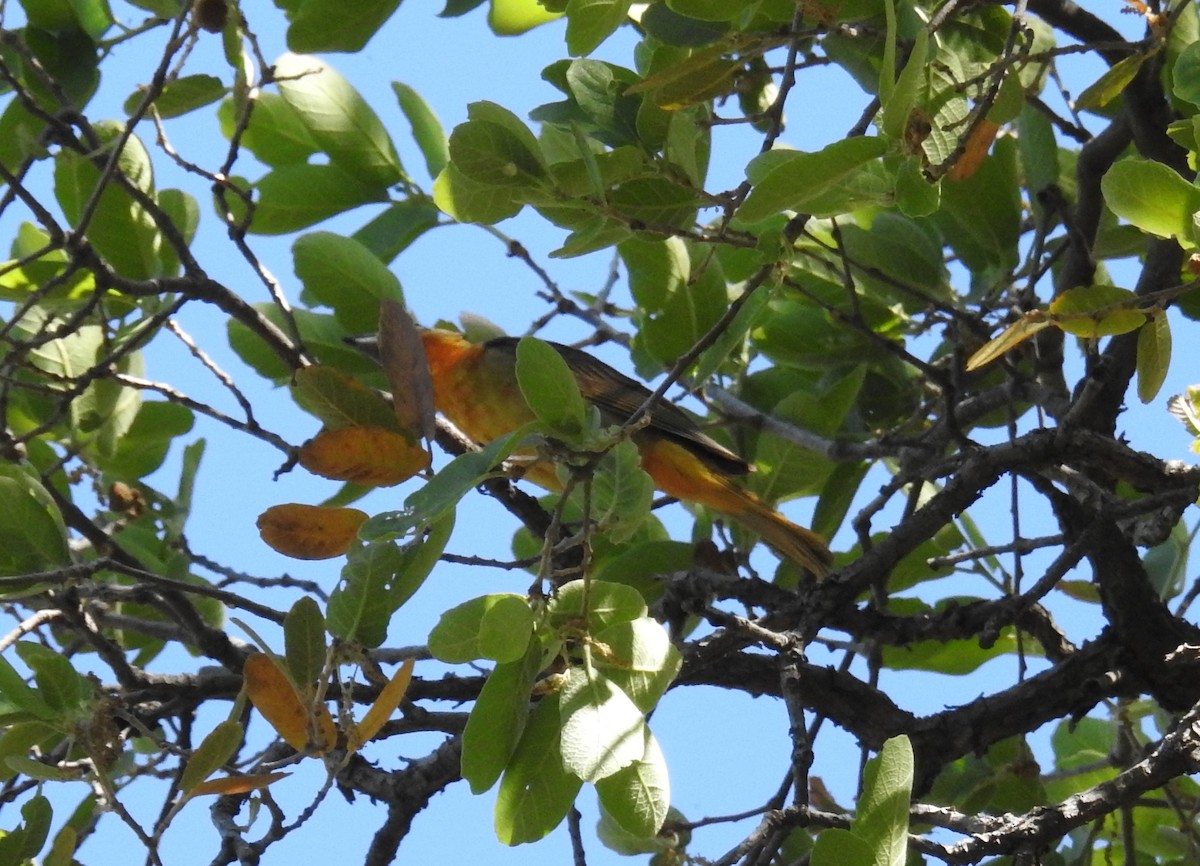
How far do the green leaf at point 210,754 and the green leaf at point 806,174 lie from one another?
4.01ft

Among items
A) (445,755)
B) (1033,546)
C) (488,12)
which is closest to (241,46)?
(488,12)

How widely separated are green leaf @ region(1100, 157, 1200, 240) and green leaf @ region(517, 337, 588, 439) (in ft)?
2.72

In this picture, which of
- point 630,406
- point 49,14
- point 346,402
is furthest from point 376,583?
point 630,406

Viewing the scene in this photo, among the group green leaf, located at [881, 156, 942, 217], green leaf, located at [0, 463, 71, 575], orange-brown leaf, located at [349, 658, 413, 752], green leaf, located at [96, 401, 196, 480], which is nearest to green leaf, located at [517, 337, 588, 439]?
orange-brown leaf, located at [349, 658, 413, 752]

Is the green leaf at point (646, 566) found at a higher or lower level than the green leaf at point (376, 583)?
higher

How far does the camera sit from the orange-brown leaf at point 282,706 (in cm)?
218

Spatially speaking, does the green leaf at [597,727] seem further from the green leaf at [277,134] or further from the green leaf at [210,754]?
the green leaf at [277,134]

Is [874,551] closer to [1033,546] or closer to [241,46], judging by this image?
[1033,546]

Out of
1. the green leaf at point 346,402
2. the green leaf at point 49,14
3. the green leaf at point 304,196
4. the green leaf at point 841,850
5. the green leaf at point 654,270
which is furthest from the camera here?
the green leaf at point 304,196

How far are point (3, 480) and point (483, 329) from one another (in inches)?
70.7

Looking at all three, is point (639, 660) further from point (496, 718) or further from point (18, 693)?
point (18, 693)

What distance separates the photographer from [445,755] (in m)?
3.07

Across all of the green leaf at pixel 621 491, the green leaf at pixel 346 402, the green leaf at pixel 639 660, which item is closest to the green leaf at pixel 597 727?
the green leaf at pixel 639 660

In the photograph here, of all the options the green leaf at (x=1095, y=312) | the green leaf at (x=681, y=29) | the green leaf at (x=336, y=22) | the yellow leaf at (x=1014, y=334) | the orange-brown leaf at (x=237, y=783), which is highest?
the green leaf at (x=336, y=22)
